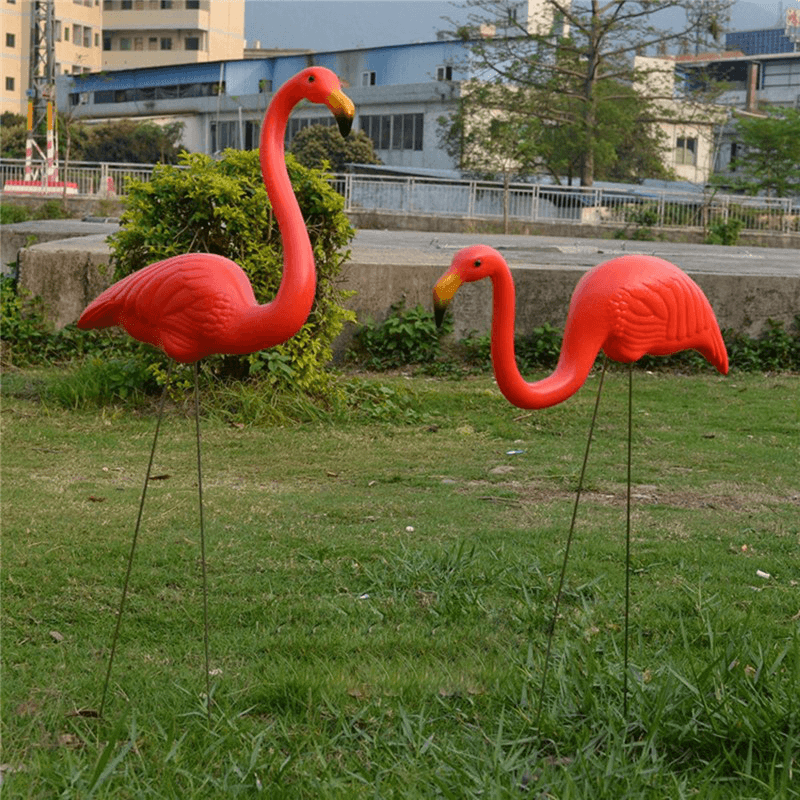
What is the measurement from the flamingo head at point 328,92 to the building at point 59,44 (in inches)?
2458

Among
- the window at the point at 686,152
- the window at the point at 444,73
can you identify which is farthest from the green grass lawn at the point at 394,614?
the window at the point at 686,152

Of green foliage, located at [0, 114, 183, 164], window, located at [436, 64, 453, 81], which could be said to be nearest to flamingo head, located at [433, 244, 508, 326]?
window, located at [436, 64, 453, 81]

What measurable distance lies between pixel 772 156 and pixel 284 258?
3323cm

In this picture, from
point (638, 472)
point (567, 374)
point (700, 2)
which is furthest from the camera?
point (700, 2)

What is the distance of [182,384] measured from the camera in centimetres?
770

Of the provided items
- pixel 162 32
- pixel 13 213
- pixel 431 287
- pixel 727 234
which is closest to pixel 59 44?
pixel 162 32

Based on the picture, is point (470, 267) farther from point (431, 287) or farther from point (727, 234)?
point (727, 234)

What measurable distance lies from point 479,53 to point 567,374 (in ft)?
89.5

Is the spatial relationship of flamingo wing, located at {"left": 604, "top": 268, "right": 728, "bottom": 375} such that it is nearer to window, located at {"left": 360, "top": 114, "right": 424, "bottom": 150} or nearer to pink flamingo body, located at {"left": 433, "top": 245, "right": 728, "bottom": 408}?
pink flamingo body, located at {"left": 433, "top": 245, "right": 728, "bottom": 408}

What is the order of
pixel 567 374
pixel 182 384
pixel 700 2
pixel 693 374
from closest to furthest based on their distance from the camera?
pixel 567 374, pixel 182 384, pixel 693 374, pixel 700 2

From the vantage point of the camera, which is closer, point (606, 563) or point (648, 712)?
point (648, 712)

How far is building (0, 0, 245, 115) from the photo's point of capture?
6688cm

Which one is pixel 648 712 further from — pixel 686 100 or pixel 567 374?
pixel 686 100

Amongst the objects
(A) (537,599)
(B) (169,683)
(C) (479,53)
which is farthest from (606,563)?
(C) (479,53)
